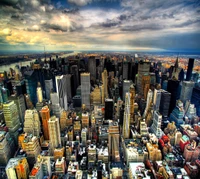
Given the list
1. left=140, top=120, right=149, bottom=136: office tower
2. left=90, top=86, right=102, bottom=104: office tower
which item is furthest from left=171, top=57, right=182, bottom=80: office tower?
left=90, top=86, right=102, bottom=104: office tower

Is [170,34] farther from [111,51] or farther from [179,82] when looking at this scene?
[179,82]

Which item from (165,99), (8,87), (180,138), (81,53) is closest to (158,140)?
(180,138)

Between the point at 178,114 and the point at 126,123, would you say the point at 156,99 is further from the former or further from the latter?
the point at 126,123

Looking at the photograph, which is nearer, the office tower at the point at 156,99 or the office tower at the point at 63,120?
the office tower at the point at 63,120

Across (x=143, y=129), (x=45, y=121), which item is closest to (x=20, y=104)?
(x=45, y=121)

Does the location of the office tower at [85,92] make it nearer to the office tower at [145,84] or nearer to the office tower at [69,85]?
the office tower at [69,85]

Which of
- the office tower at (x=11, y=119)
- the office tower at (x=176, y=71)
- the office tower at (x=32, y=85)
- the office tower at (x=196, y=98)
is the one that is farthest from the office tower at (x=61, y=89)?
the office tower at (x=196, y=98)
